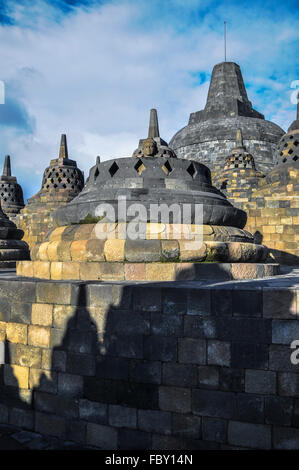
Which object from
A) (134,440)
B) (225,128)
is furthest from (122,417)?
(225,128)

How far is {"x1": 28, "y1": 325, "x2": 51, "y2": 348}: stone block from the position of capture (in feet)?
11.6

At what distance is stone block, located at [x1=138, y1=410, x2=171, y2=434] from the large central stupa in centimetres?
2290

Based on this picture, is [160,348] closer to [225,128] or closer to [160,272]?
[160,272]

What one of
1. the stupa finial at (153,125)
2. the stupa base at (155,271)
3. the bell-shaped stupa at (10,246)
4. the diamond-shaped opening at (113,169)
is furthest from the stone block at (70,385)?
the stupa finial at (153,125)

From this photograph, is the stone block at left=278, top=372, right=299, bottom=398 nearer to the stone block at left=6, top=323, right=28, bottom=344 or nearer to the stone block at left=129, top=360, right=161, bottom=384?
the stone block at left=129, top=360, right=161, bottom=384

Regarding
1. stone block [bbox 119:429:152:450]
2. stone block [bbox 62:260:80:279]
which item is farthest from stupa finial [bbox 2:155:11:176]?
stone block [bbox 119:429:152:450]

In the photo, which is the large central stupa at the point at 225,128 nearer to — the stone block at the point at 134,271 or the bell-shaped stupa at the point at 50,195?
the bell-shaped stupa at the point at 50,195

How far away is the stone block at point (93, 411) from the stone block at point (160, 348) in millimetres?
727

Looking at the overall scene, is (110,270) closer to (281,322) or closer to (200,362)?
(200,362)

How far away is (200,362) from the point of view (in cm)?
300

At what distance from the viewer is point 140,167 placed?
493 centimetres

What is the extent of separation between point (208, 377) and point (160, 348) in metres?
0.50

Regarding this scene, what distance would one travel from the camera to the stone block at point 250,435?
2.83m
